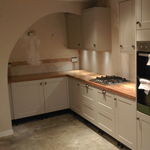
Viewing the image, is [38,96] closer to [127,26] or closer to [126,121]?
[126,121]

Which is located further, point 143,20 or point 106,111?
point 106,111

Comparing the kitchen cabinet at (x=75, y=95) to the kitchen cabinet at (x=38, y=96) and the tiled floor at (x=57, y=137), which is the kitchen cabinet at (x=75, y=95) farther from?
the tiled floor at (x=57, y=137)

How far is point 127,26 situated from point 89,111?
65.1 inches

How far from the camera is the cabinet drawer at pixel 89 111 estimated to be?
378 centimetres

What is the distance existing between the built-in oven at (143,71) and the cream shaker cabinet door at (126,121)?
0.53ft

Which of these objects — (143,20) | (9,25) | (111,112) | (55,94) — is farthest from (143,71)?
(55,94)

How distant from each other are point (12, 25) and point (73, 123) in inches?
85.1

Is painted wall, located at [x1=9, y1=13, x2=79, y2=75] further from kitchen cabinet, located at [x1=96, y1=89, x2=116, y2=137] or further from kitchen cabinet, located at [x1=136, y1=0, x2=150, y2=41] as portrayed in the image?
kitchen cabinet, located at [x1=136, y1=0, x2=150, y2=41]

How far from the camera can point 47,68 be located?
5.00 meters

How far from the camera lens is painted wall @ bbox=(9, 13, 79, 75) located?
15.4ft

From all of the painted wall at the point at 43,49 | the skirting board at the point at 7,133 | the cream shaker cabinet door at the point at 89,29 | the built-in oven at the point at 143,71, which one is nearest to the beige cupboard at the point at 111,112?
the built-in oven at the point at 143,71

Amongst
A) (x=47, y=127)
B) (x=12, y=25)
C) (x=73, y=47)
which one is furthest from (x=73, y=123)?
(x=12, y=25)

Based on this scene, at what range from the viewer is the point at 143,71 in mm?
2520

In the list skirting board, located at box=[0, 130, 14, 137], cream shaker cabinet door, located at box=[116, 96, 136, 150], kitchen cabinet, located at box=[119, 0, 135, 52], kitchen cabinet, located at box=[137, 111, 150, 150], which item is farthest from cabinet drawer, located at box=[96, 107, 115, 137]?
skirting board, located at box=[0, 130, 14, 137]
